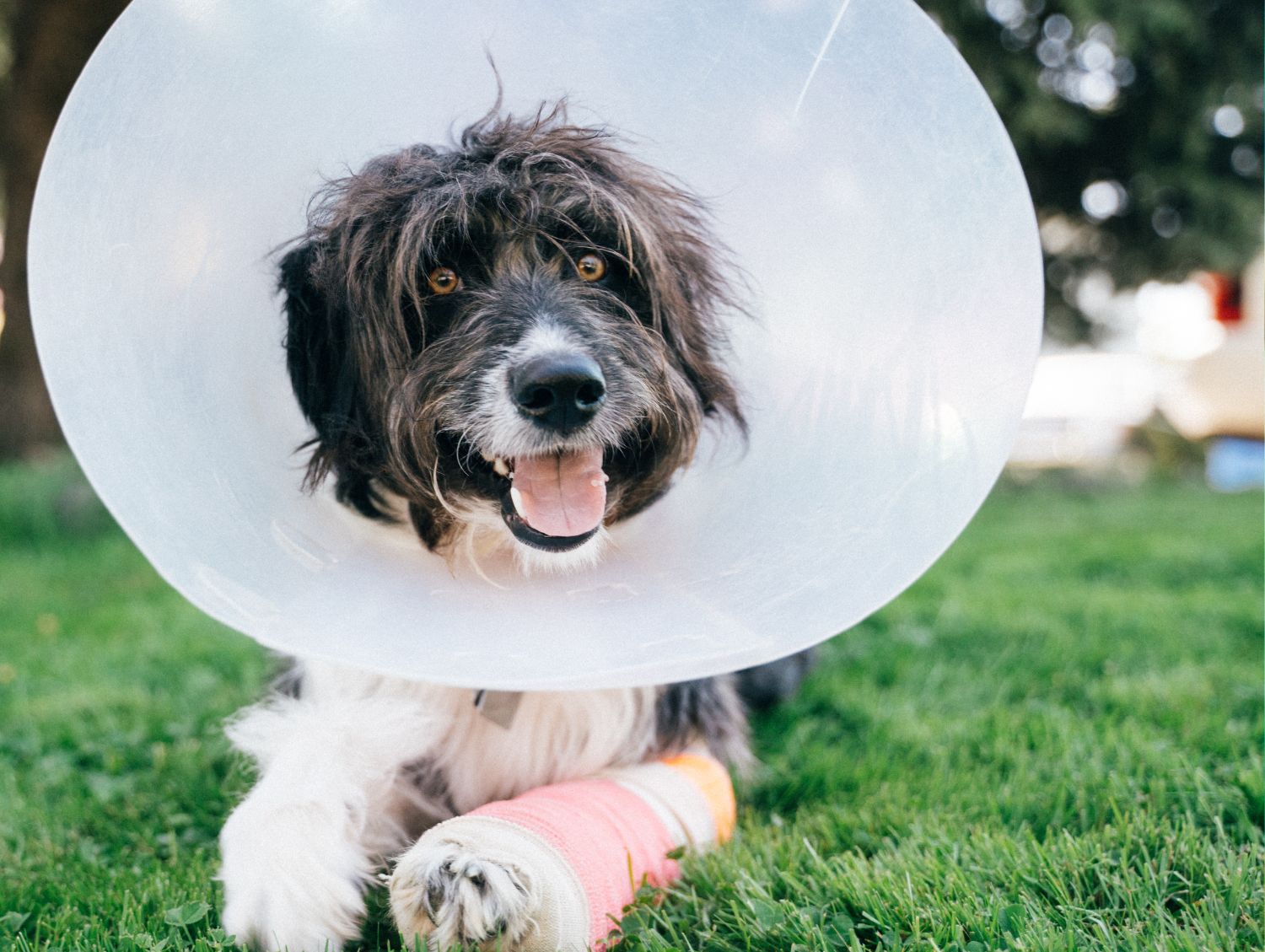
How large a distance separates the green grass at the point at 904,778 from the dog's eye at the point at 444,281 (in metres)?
1.22

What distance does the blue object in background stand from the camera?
10344mm

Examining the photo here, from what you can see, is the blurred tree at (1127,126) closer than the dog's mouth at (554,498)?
No

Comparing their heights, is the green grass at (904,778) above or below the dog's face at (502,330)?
below

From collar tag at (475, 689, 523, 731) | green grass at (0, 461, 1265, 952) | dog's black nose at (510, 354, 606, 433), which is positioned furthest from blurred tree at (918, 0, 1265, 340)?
collar tag at (475, 689, 523, 731)

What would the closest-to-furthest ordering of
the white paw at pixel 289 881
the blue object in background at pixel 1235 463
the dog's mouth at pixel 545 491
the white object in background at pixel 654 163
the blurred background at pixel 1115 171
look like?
1. the white paw at pixel 289 881
2. the white object in background at pixel 654 163
3. the dog's mouth at pixel 545 491
4. the blurred background at pixel 1115 171
5. the blue object in background at pixel 1235 463

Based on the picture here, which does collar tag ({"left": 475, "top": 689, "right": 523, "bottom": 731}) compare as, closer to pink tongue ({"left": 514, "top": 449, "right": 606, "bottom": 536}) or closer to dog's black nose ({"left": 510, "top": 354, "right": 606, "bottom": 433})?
pink tongue ({"left": 514, "top": 449, "right": 606, "bottom": 536})

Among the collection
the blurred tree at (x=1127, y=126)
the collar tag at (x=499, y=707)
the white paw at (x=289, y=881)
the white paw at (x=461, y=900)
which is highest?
the blurred tree at (x=1127, y=126)

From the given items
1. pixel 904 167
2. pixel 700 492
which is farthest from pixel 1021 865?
pixel 904 167

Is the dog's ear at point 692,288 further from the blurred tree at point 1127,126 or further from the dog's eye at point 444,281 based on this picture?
the blurred tree at point 1127,126

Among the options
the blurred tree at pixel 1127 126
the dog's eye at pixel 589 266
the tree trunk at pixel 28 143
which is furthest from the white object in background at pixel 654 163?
the blurred tree at pixel 1127 126

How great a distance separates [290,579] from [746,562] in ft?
2.94

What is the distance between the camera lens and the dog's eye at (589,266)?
2320mm

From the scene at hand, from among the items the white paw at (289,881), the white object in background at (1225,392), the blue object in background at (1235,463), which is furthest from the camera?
the blue object in background at (1235,463)

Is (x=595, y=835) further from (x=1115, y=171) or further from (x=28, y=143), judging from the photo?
(x=1115, y=171)
